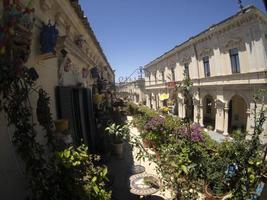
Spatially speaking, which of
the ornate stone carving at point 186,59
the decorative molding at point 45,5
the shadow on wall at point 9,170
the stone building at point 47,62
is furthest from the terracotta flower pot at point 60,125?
the ornate stone carving at point 186,59

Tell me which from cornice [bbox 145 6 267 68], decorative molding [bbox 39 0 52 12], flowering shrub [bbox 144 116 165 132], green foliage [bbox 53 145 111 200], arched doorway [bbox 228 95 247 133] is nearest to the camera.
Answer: green foliage [bbox 53 145 111 200]

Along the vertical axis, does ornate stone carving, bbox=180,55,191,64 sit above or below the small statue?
above

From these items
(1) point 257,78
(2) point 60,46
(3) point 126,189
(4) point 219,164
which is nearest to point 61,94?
(2) point 60,46

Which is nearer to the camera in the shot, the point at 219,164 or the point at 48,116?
Result: the point at 48,116

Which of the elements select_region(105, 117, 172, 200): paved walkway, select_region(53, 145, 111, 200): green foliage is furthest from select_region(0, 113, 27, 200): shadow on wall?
select_region(105, 117, 172, 200): paved walkway

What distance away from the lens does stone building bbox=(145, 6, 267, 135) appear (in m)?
12.6

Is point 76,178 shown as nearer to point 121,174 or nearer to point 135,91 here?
point 121,174

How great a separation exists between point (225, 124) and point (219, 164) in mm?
11950

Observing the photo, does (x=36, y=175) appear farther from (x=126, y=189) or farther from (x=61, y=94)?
(x=126, y=189)

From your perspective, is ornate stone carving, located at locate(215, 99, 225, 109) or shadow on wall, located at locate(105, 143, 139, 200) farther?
ornate stone carving, located at locate(215, 99, 225, 109)

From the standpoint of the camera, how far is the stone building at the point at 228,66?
41.5 ft

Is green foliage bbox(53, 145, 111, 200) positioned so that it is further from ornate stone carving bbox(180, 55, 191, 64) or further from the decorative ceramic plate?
ornate stone carving bbox(180, 55, 191, 64)

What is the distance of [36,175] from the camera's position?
2.46 m

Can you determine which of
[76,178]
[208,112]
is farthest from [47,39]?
[208,112]
